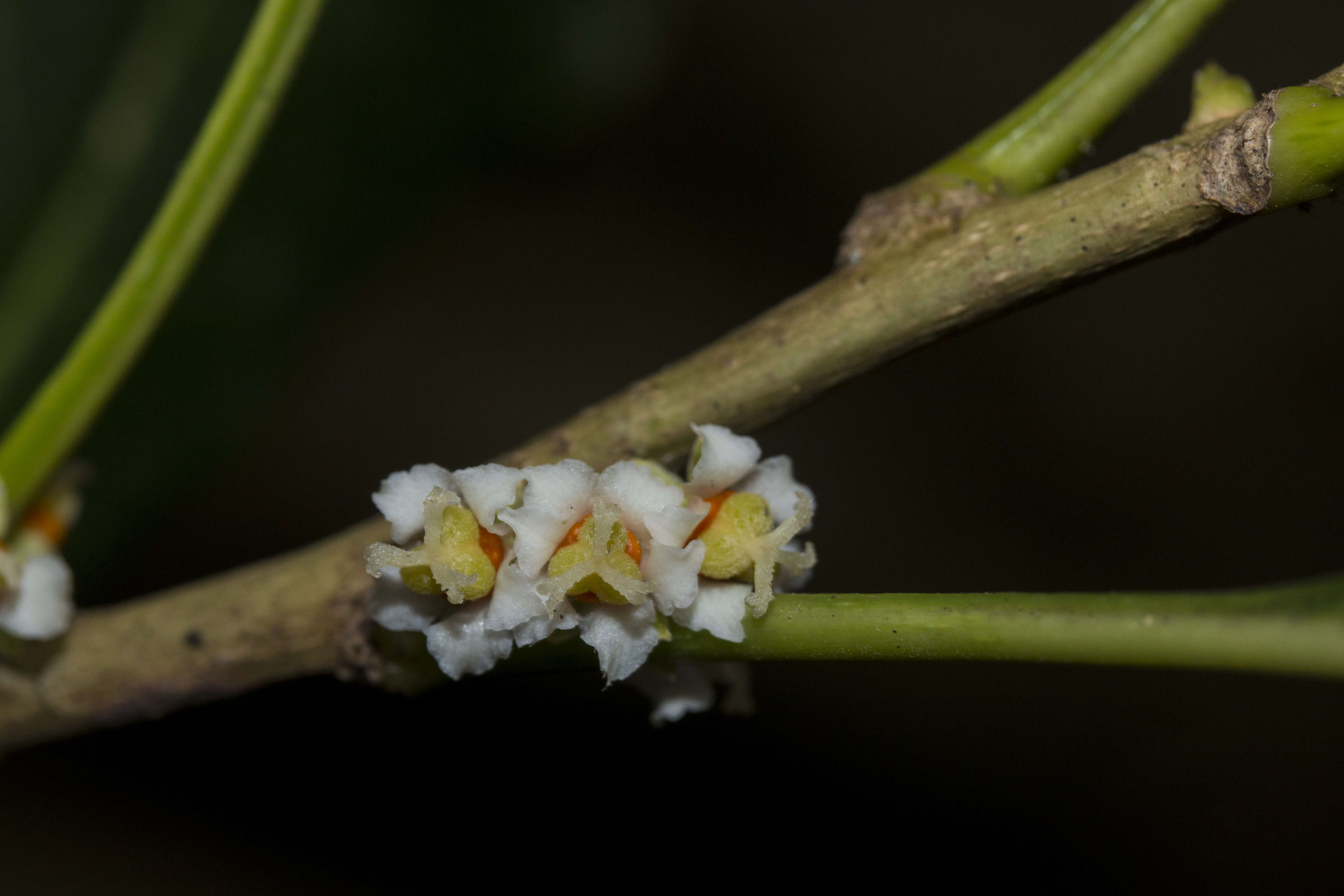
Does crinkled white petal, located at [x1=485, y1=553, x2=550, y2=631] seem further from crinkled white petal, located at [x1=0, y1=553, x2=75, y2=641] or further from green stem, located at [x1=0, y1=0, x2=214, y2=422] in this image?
green stem, located at [x1=0, y1=0, x2=214, y2=422]

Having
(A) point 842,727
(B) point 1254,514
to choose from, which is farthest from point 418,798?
(B) point 1254,514

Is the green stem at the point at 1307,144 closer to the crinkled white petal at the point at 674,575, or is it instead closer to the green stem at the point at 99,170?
the crinkled white petal at the point at 674,575

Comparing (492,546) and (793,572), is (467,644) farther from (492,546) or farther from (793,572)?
(793,572)

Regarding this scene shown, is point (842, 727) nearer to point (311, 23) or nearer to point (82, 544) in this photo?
point (82, 544)

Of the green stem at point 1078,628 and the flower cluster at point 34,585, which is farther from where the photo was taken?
the flower cluster at point 34,585

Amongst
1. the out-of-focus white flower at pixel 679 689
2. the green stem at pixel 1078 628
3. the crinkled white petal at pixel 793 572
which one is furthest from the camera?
the out-of-focus white flower at pixel 679 689

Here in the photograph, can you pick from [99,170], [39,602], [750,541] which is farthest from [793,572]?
[99,170]

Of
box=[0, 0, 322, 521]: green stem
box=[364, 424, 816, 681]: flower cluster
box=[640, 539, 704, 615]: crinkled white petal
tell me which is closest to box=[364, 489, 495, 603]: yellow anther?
box=[364, 424, 816, 681]: flower cluster

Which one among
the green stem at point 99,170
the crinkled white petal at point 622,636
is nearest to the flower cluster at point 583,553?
the crinkled white petal at point 622,636
